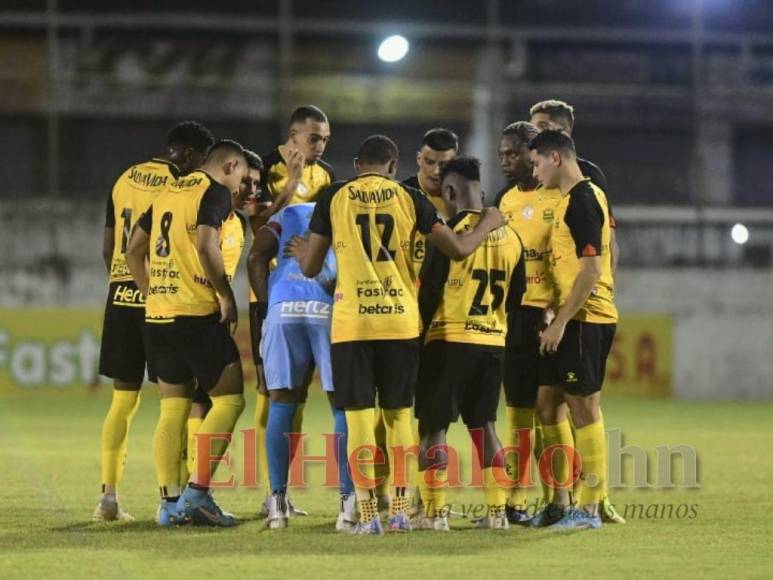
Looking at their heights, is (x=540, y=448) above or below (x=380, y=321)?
below

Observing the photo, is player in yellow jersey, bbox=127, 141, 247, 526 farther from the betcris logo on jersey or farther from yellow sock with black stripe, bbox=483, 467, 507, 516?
yellow sock with black stripe, bbox=483, 467, 507, 516

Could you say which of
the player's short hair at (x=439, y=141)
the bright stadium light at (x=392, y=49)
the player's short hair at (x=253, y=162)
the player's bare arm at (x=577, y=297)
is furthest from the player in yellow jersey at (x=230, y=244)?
the bright stadium light at (x=392, y=49)

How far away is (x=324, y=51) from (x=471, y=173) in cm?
2117

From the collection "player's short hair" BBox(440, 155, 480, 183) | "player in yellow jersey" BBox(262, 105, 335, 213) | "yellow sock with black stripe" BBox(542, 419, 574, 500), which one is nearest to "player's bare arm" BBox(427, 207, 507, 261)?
"player's short hair" BBox(440, 155, 480, 183)

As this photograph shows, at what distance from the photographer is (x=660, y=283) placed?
23.9 meters

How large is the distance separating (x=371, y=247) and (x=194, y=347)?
1.23 metres

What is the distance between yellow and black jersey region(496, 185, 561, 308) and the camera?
9047 mm

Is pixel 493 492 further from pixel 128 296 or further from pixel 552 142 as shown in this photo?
pixel 128 296

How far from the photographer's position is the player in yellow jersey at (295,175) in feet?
29.4

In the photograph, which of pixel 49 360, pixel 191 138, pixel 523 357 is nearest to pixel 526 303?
pixel 523 357

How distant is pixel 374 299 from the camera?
8.15 m

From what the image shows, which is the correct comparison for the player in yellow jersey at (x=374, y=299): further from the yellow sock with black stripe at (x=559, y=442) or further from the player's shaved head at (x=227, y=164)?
the yellow sock with black stripe at (x=559, y=442)

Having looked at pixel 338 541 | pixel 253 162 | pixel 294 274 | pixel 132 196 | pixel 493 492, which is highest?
pixel 253 162

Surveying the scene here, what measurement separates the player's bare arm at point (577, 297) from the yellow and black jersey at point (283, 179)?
1.75 metres
